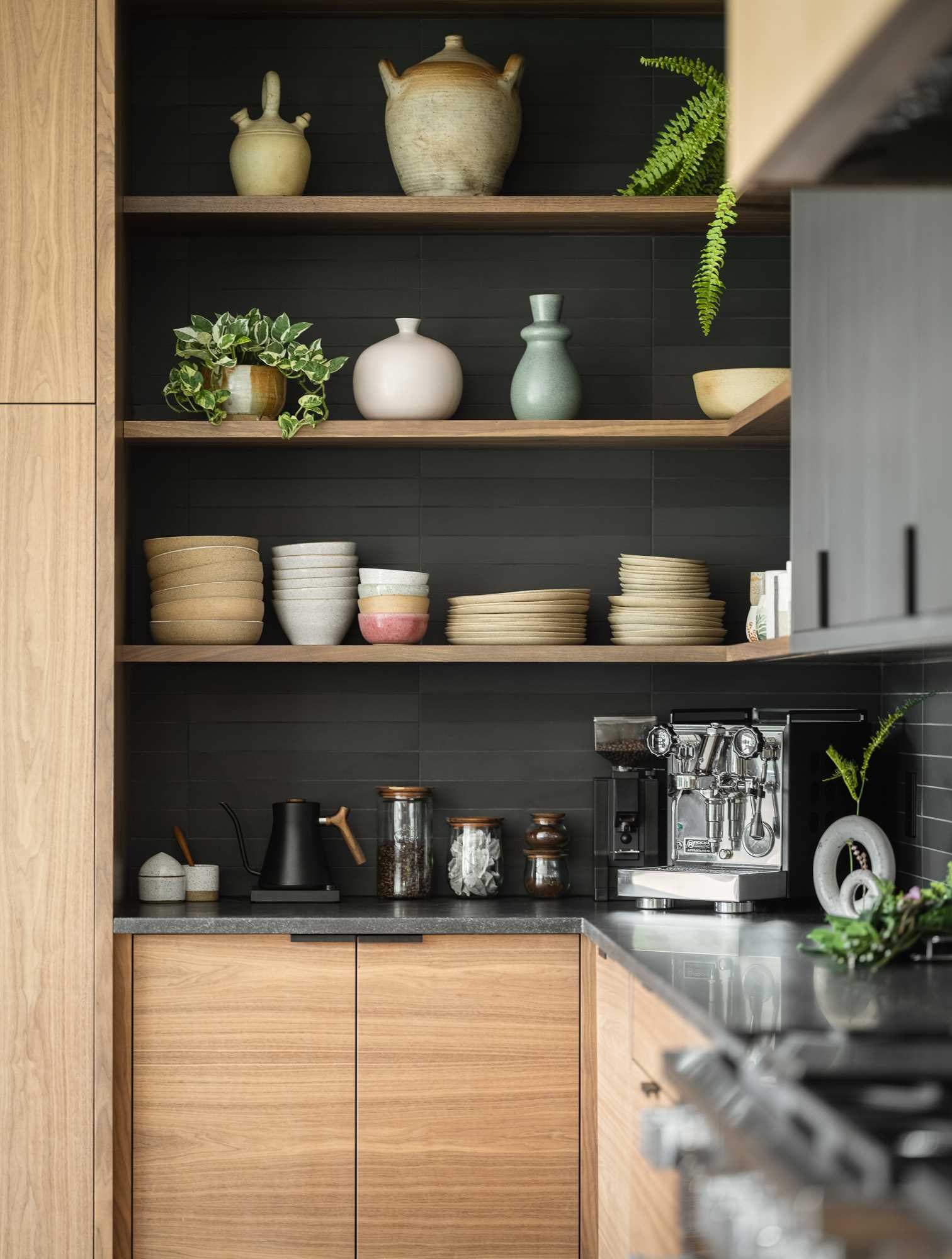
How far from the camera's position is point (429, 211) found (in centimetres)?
298

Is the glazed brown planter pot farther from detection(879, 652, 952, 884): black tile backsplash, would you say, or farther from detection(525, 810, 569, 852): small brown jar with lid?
detection(879, 652, 952, 884): black tile backsplash

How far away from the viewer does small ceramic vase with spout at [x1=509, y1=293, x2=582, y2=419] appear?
302 cm

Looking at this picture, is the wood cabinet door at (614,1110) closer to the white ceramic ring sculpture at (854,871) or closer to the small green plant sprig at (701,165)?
the white ceramic ring sculpture at (854,871)

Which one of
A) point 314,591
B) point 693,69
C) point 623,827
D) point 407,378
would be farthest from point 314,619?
point 693,69

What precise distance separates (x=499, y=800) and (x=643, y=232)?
1.35m

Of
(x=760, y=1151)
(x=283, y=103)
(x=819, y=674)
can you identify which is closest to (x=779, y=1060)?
(x=760, y=1151)

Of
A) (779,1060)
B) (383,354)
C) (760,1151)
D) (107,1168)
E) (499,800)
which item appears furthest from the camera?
(499,800)

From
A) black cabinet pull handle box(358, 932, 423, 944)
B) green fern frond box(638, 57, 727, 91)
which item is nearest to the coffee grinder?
black cabinet pull handle box(358, 932, 423, 944)

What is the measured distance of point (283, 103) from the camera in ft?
10.7

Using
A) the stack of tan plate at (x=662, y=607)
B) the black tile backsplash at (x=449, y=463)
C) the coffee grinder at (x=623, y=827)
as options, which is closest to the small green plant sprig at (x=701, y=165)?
the black tile backsplash at (x=449, y=463)

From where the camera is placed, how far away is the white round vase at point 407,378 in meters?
Answer: 2.99

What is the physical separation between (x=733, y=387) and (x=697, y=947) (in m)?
1.23

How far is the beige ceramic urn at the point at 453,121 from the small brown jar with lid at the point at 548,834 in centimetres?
137

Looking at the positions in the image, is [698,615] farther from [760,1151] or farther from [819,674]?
[760,1151]
